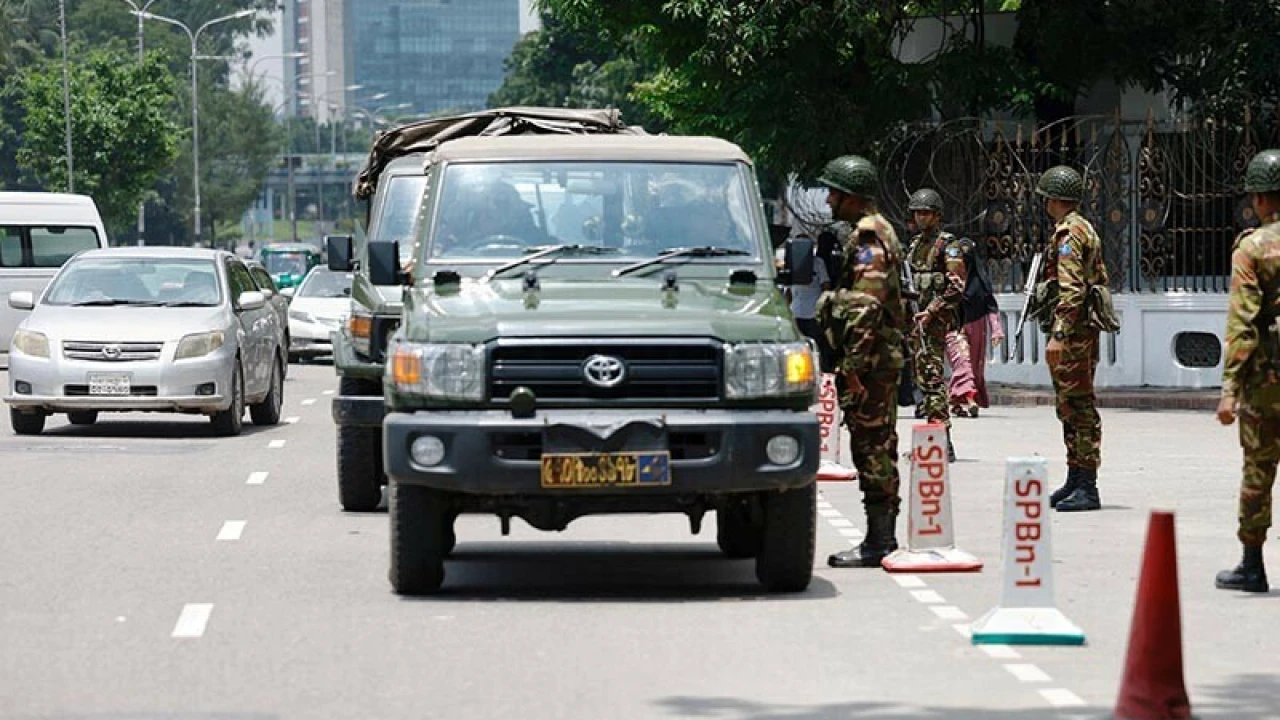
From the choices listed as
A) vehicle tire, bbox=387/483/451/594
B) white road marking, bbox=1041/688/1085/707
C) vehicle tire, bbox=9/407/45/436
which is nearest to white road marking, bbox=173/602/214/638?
vehicle tire, bbox=387/483/451/594

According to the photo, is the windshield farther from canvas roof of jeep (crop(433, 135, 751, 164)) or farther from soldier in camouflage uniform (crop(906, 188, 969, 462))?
canvas roof of jeep (crop(433, 135, 751, 164))

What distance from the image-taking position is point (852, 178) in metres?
13.2

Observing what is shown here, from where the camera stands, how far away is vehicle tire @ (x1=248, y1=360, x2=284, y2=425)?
24406 mm

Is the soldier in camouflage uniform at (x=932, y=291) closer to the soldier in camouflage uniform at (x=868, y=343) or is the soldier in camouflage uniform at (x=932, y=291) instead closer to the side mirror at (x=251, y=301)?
the soldier in camouflage uniform at (x=868, y=343)

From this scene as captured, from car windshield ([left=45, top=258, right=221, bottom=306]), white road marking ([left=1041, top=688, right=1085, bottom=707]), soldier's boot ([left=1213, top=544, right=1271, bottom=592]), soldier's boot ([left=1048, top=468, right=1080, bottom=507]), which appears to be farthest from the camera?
car windshield ([left=45, top=258, right=221, bottom=306])

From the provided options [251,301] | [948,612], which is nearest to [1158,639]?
[948,612]

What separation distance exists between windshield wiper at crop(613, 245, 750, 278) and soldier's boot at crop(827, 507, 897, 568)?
4.61ft

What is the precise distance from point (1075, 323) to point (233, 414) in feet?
29.9

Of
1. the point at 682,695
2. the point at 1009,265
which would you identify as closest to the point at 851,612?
the point at 682,695

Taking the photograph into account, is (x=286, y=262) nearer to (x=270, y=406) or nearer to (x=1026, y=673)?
(x=270, y=406)

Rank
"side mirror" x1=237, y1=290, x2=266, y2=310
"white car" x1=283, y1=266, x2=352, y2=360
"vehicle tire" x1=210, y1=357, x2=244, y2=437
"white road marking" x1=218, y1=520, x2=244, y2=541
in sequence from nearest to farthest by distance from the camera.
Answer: "white road marking" x1=218, y1=520, x2=244, y2=541 → "vehicle tire" x1=210, y1=357, x2=244, y2=437 → "side mirror" x1=237, y1=290, x2=266, y2=310 → "white car" x1=283, y1=266, x2=352, y2=360

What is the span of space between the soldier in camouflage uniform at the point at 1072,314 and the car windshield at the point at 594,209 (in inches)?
122

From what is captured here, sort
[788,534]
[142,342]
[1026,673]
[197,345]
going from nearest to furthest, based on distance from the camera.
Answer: [1026,673], [788,534], [142,342], [197,345]

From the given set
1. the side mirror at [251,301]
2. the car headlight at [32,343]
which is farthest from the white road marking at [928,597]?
the side mirror at [251,301]
